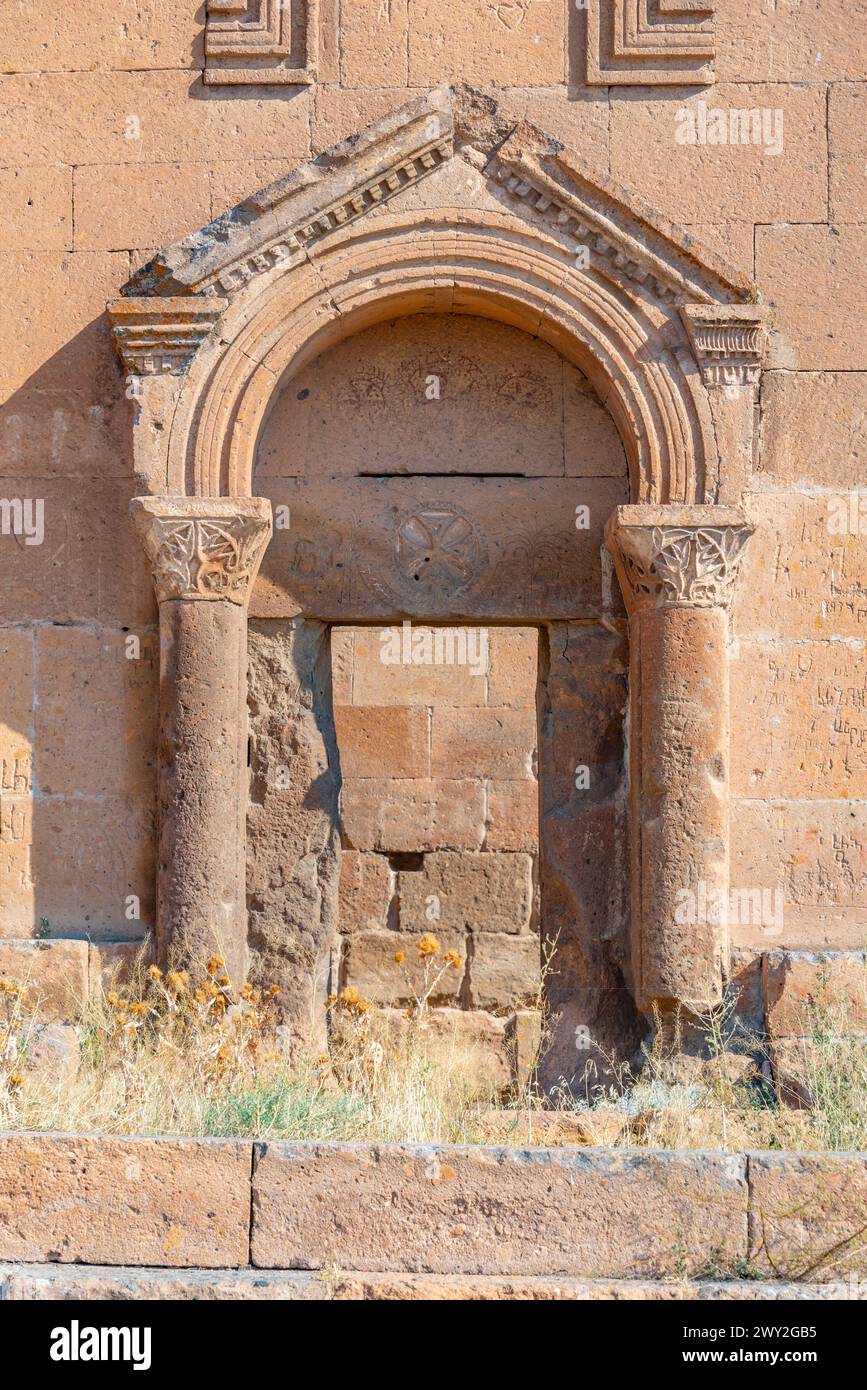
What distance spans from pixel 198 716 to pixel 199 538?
88 cm

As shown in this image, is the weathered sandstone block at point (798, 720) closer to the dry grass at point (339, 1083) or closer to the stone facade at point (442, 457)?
the stone facade at point (442, 457)

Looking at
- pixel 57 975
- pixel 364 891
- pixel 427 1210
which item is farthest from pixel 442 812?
pixel 427 1210

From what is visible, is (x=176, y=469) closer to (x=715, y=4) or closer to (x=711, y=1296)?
(x=715, y=4)

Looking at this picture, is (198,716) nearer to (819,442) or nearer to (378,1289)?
(378,1289)

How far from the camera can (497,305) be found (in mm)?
8227

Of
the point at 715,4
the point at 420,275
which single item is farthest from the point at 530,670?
the point at 715,4

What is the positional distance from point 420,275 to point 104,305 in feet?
5.53

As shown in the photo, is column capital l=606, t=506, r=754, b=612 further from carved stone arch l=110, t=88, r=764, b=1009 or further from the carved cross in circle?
the carved cross in circle

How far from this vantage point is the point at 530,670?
11.6 m

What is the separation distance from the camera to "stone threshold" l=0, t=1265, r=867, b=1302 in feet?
18.1

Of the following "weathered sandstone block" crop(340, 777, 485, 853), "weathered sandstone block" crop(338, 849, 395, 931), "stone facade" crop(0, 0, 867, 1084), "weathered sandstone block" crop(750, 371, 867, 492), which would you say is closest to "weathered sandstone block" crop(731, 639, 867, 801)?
"stone facade" crop(0, 0, 867, 1084)

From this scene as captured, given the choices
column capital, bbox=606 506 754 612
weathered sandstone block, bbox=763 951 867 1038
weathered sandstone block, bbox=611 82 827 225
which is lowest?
weathered sandstone block, bbox=763 951 867 1038

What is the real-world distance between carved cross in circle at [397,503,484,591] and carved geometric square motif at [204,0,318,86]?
2368 mm

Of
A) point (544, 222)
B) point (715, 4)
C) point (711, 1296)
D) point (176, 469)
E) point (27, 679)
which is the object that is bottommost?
point (711, 1296)
